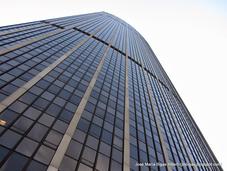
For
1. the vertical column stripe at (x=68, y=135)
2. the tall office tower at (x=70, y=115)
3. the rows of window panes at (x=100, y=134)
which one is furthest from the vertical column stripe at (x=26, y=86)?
the rows of window panes at (x=100, y=134)

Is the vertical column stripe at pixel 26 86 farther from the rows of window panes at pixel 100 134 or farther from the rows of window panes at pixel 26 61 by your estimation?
the rows of window panes at pixel 100 134

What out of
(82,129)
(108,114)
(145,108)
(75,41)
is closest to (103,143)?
(82,129)

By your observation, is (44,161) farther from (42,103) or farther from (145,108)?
(145,108)

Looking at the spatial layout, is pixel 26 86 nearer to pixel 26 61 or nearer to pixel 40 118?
pixel 40 118

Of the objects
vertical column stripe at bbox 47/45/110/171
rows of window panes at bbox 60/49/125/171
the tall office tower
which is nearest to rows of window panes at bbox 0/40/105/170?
the tall office tower

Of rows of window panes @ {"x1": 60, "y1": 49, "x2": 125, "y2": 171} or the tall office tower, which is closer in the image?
the tall office tower

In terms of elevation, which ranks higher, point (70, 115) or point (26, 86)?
point (26, 86)

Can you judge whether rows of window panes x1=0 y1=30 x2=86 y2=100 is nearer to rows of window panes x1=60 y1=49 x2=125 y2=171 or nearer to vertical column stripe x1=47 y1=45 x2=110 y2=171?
vertical column stripe x1=47 y1=45 x2=110 y2=171

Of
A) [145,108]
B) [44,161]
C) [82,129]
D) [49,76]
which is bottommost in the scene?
[44,161]

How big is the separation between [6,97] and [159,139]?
68.0 feet

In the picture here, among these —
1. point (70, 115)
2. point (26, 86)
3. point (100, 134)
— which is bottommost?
point (100, 134)

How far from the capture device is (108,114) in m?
29.7

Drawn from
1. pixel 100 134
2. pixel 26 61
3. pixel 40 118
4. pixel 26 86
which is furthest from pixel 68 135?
pixel 26 61

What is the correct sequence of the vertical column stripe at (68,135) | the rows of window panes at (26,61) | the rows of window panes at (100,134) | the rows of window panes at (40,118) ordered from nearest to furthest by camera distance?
1. the rows of window panes at (40,118)
2. the vertical column stripe at (68,135)
3. the rows of window panes at (100,134)
4. the rows of window panes at (26,61)
